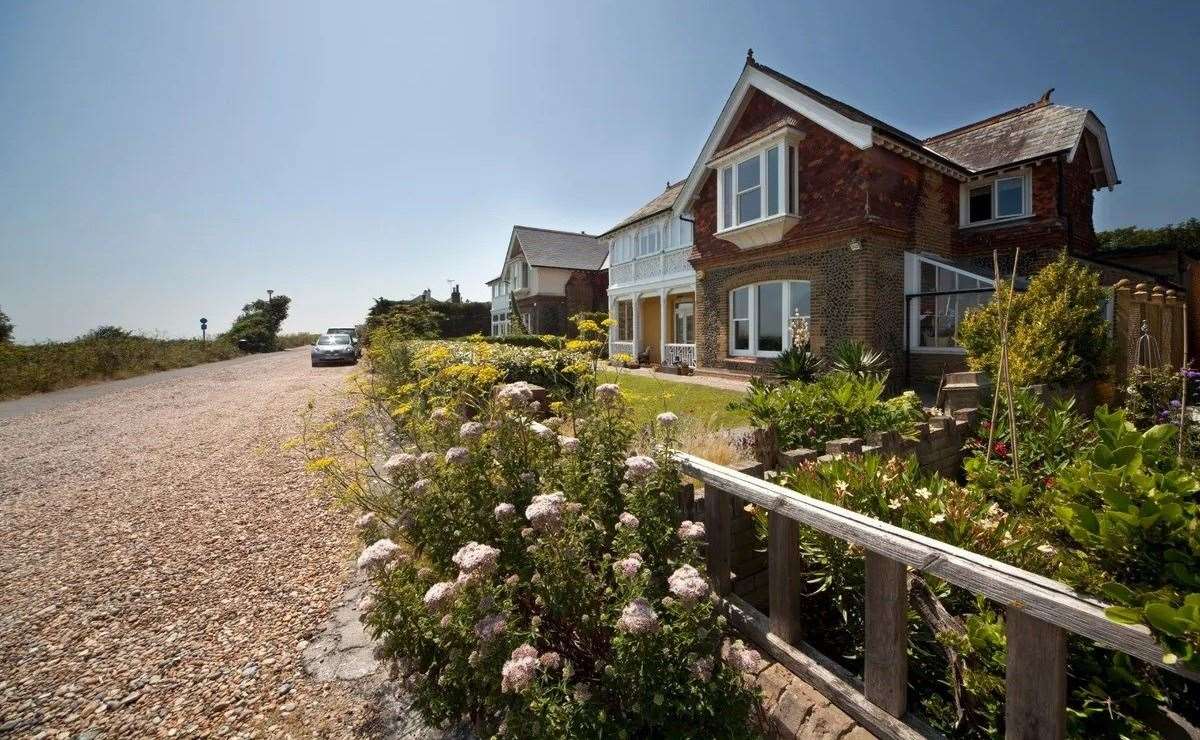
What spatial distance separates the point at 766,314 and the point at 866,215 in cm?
341

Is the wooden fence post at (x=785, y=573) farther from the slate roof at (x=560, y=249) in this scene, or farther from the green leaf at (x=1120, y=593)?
the slate roof at (x=560, y=249)

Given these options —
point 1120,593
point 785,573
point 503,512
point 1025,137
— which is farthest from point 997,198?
point 503,512

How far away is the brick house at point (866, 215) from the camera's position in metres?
10.5

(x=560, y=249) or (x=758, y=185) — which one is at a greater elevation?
(x=560, y=249)

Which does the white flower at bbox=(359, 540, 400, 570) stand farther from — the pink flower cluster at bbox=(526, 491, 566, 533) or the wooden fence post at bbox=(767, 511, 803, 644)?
the wooden fence post at bbox=(767, 511, 803, 644)

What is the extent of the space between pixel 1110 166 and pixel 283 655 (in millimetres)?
21030

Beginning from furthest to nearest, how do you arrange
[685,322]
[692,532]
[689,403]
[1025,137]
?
[685,322], [1025,137], [689,403], [692,532]

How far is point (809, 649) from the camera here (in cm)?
222

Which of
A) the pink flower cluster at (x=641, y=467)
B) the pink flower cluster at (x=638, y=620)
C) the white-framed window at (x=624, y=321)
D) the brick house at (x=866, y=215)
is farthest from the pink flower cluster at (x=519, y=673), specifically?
the white-framed window at (x=624, y=321)

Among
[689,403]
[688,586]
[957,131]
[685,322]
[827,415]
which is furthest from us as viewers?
[685,322]

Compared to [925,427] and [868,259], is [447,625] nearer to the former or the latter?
[925,427]

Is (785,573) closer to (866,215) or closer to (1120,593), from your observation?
(1120,593)

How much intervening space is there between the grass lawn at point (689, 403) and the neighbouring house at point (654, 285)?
15.6 ft

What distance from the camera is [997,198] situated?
12367mm
